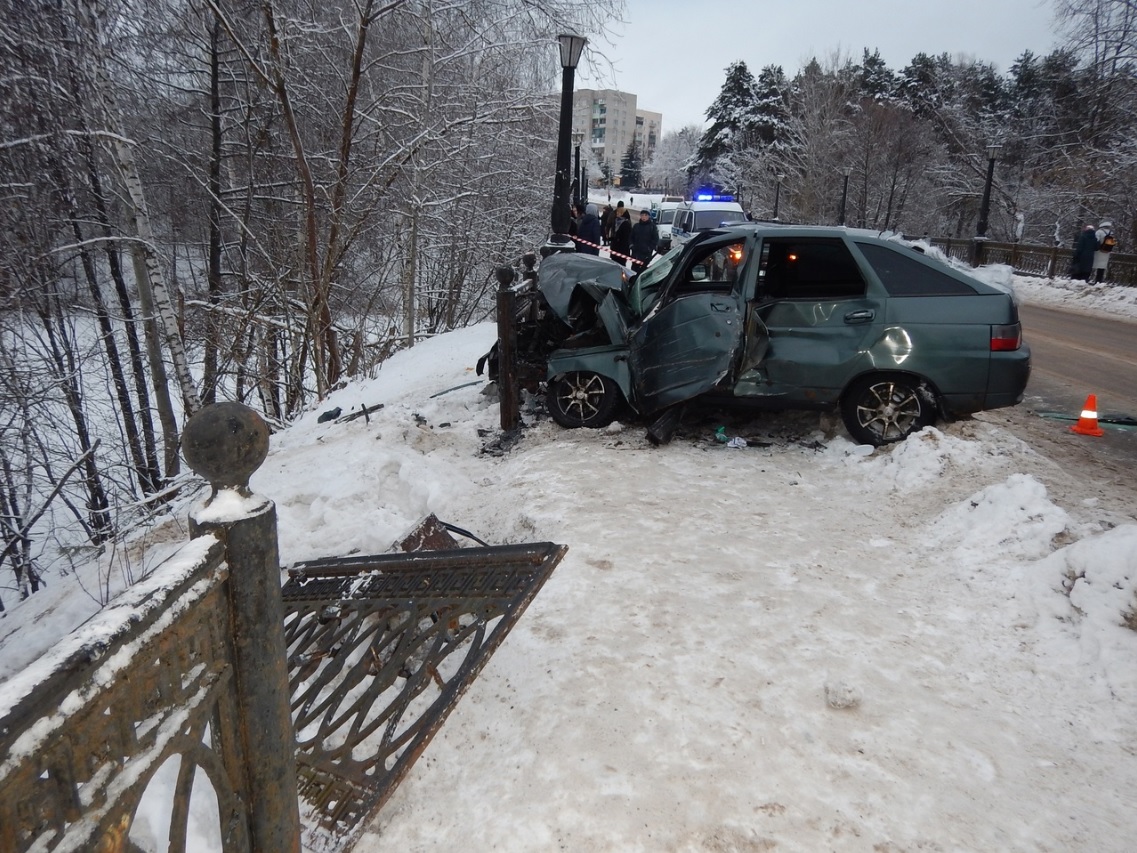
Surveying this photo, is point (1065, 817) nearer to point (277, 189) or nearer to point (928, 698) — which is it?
point (928, 698)

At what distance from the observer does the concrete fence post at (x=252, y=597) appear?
4.95ft

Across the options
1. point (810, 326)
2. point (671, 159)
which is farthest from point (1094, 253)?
point (671, 159)

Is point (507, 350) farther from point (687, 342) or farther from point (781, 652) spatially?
point (781, 652)

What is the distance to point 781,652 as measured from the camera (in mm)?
3354

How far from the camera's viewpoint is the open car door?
5.81m

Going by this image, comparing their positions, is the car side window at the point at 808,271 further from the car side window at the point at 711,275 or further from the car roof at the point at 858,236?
the car side window at the point at 711,275

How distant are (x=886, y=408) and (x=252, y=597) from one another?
554 centimetres

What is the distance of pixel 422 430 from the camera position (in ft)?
22.7

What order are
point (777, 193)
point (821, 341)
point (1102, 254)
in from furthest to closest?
point (777, 193) → point (1102, 254) → point (821, 341)

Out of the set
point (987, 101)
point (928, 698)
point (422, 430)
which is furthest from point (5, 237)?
point (987, 101)

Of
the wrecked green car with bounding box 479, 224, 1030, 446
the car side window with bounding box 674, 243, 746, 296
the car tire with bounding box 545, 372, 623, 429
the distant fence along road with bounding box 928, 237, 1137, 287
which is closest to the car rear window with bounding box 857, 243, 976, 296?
the wrecked green car with bounding box 479, 224, 1030, 446

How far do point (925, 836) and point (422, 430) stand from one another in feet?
17.7

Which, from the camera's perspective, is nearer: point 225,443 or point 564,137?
point 225,443

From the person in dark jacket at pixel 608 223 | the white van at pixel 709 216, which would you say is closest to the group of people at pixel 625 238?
the person in dark jacket at pixel 608 223
